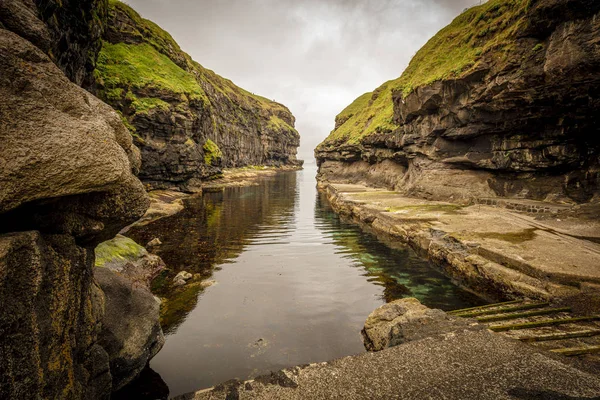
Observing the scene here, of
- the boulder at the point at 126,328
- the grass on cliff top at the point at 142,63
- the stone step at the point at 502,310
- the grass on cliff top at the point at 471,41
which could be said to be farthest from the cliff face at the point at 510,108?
the grass on cliff top at the point at 142,63

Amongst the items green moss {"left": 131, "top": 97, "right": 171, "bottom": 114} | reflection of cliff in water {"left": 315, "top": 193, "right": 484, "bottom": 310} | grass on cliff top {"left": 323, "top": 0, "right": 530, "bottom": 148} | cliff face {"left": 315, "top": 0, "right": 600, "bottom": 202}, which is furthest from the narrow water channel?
green moss {"left": 131, "top": 97, "right": 171, "bottom": 114}

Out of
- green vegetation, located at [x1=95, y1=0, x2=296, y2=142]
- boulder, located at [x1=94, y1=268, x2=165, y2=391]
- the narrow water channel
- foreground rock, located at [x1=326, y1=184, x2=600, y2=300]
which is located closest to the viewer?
boulder, located at [x1=94, y1=268, x2=165, y2=391]

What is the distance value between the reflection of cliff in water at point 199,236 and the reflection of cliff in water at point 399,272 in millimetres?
7105

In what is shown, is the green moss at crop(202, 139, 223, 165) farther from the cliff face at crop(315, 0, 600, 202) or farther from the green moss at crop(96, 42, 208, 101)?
the cliff face at crop(315, 0, 600, 202)

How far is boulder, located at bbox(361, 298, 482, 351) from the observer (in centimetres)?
763

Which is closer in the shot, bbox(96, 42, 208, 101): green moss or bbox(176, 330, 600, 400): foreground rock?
bbox(176, 330, 600, 400): foreground rock

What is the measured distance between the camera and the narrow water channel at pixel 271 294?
931 centimetres

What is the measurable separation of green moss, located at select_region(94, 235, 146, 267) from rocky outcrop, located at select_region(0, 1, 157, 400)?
341 inches

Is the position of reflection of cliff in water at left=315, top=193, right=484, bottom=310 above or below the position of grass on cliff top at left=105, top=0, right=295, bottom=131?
below

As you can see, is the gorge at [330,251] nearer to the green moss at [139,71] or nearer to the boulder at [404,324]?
the boulder at [404,324]

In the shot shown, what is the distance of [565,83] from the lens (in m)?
18.8

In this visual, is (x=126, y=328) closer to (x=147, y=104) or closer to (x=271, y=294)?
(x=271, y=294)

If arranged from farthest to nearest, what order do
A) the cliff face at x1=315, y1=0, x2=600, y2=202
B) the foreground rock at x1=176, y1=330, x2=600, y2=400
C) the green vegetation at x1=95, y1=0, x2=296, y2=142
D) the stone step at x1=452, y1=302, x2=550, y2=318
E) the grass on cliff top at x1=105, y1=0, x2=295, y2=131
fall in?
the grass on cliff top at x1=105, y1=0, x2=295, y2=131, the green vegetation at x1=95, y1=0, x2=296, y2=142, the cliff face at x1=315, y1=0, x2=600, y2=202, the stone step at x1=452, y1=302, x2=550, y2=318, the foreground rock at x1=176, y1=330, x2=600, y2=400

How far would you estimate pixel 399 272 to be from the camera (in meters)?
16.3
